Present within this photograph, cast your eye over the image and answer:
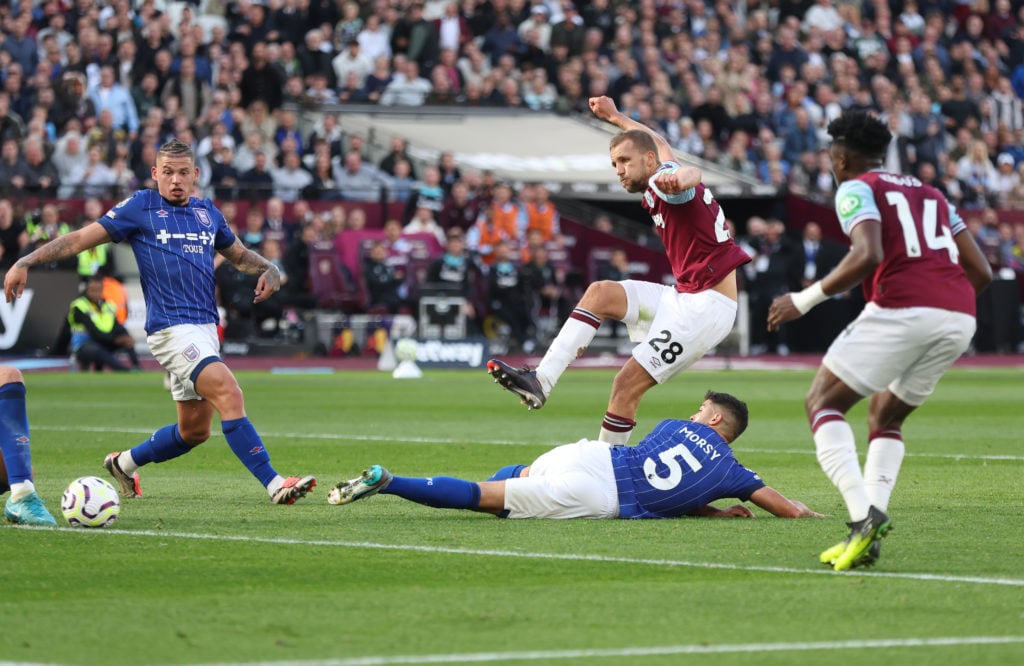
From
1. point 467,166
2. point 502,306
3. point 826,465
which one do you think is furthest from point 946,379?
point 826,465

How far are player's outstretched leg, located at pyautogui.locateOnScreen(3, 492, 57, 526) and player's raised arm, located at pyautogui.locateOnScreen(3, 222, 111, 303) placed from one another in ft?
3.52

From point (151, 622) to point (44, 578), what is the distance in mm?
1205

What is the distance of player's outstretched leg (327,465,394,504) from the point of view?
8.64m

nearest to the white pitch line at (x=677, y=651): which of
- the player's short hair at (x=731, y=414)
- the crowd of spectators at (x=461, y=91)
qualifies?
the player's short hair at (x=731, y=414)

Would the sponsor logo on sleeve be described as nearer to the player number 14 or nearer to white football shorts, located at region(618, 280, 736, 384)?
the player number 14

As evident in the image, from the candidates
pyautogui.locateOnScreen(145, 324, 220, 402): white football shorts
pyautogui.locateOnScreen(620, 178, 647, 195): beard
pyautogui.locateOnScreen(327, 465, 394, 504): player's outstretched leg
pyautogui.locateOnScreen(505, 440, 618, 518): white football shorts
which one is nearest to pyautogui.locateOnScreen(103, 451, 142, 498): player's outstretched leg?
pyautogui.locateOnScreen(145, 324, 220, 402): white football shorts

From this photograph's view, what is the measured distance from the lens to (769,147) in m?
32.5

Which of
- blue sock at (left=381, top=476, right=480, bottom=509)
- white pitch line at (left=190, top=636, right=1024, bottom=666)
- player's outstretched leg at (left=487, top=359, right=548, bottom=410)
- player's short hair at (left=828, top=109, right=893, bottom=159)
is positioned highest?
player's short hair at (left=828, top=109, right=893, bottom=159)

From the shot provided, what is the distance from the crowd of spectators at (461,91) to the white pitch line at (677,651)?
21.5 m

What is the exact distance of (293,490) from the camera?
991 centimetres

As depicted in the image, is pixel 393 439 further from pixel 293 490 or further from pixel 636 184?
pixel 636 184

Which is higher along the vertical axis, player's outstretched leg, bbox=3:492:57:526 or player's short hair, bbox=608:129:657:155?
player's short hair, bbox=608:129:657:155

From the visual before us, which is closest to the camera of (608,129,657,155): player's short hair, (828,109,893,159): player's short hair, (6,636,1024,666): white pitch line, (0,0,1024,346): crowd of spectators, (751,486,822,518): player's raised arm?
(6,636,1024,666): white pitch line

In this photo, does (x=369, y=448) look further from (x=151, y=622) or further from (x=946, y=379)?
(x=946, y=379)
